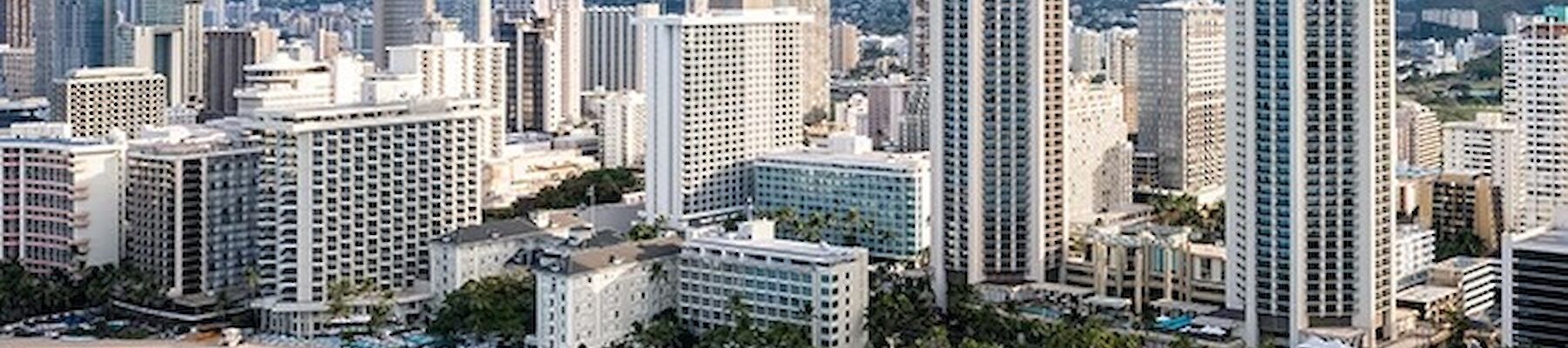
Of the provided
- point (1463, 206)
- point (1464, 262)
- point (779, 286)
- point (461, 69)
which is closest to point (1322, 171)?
point (1464, 262)

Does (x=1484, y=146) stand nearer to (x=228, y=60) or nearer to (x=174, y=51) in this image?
(x=228, y=60)

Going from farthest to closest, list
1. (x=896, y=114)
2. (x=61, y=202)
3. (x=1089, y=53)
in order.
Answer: (x=1089, y=53)
(x=896, y=114)
(x=61, y=202)

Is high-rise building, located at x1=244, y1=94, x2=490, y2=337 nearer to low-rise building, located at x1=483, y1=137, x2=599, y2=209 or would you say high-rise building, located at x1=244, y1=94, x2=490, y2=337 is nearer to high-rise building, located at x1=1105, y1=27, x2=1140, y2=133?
low-rise building, located at x1=483, y1=137, x2=599, y2=209

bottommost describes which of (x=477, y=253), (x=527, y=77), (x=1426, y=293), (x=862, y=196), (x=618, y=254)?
→ (x=1426, y=293)

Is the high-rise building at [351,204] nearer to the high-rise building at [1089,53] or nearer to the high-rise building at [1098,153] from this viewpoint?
the high-rise building at [1098,153]

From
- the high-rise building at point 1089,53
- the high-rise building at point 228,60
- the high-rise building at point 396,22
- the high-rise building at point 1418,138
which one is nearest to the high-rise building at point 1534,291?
the high-rise building at point 1418,138

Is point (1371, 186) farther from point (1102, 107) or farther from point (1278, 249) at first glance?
point (1102, 107)

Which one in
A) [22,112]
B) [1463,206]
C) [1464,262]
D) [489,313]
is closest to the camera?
[489,313]
